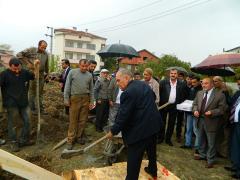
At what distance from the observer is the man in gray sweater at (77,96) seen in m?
6.88

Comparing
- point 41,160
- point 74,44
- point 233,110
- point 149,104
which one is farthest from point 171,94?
point 74,44

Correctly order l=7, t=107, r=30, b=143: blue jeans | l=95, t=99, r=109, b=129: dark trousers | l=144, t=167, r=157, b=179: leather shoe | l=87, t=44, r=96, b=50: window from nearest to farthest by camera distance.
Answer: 1. l=144, t=167, r=157, b=179: leather shoe
2. l=7, t=107, r=30, b=143: blue jeans
3. l=95, t=99, r=109, b=129: dark trousers
4. l=87, t=44, r=96, b=50: window

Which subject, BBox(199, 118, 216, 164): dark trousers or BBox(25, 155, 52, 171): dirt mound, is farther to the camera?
BBox(199, 118, 216, 164): dark trousers

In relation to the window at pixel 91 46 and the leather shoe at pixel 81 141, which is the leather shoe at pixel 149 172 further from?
the window at pixel 91 46

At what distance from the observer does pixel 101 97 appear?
835 cm

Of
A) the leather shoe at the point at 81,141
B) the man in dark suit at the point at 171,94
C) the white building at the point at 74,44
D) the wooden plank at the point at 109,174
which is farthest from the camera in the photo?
the white building at the point at 74,44

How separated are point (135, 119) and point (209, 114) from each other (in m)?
2.53

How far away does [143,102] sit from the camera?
14.5 ft

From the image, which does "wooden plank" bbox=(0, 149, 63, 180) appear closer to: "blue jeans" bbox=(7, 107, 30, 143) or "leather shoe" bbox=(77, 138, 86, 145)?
"leather shoe" bbox=(77, 138, 86, 145)

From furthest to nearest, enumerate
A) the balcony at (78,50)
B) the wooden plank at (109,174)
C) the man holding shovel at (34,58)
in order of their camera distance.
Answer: the balcony at (78,50) < the man holding shovel at (34,58) < the wooden plank at (109,174)

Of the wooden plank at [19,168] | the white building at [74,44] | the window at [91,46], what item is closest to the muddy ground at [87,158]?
the wooden plank at [19,168]

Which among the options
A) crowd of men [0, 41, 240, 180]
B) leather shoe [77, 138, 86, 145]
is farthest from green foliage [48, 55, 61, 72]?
leather shoe [77, 138, 86, 145]

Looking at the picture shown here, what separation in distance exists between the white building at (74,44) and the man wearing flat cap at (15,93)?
2409 inches

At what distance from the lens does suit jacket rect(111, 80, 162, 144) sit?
4.37m
